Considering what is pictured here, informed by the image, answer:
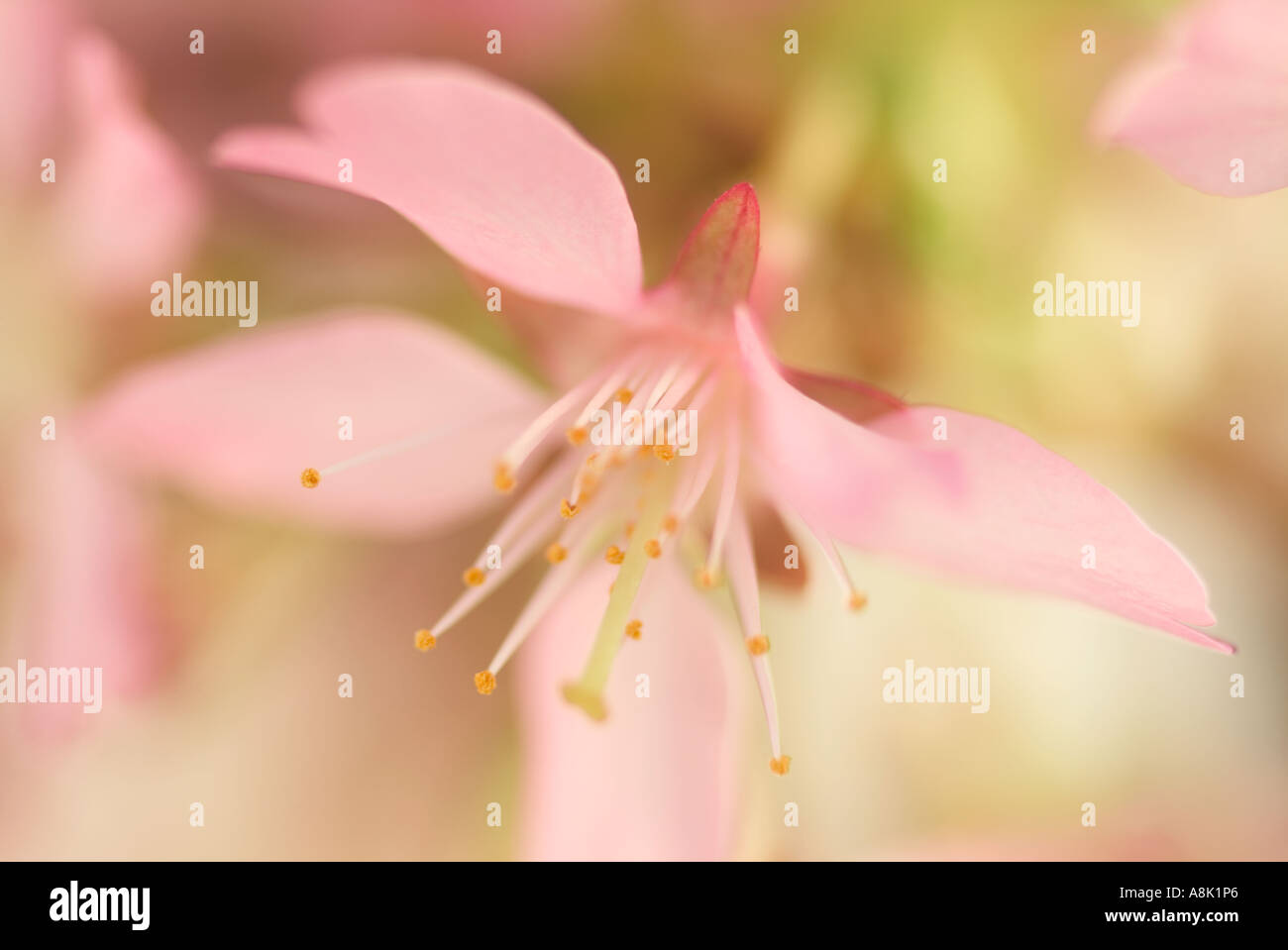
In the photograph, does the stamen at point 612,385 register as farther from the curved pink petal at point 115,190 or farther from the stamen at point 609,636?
the curved pink petal at point 115,190

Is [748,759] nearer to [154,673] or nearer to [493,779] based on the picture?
[493,779]

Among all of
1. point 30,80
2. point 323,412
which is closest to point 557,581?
point 323,412

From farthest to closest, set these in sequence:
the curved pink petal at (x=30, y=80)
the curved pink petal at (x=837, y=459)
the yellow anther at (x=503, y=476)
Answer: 1. the curved pink petal at (x=30, y=80)
2. the yellow anther at (x=503, y=476)
3. the curved pink petal at (x=837, y=459)

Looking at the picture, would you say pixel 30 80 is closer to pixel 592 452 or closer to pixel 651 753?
→ pixel 592 452

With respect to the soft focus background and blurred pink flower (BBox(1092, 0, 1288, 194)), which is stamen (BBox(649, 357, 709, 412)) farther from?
blurred pink flower (BBox(1092, 0, 1288, 194))

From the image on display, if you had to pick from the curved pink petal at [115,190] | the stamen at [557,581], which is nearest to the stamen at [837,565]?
the stamen at [557,581]
